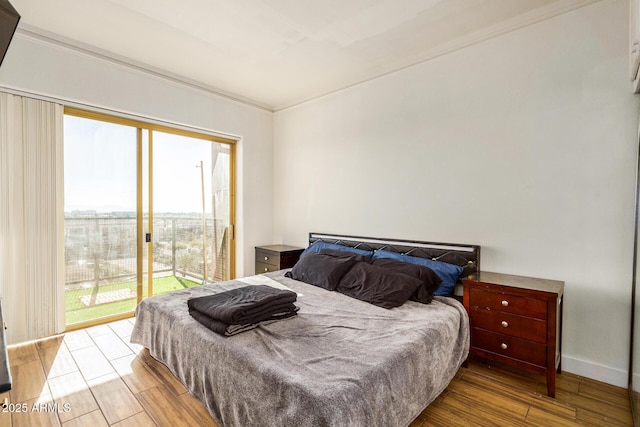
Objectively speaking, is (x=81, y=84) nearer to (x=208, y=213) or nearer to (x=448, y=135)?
(x=208, y=213)

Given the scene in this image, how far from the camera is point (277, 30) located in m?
2.68

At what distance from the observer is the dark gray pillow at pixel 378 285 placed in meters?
2.43

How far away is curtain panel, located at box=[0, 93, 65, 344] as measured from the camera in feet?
8.87

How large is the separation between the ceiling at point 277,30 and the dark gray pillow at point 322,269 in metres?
2.11

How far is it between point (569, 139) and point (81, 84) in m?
4.42

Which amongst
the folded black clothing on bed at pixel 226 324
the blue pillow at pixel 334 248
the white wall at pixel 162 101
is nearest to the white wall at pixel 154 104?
the white wall at pixel 162 101

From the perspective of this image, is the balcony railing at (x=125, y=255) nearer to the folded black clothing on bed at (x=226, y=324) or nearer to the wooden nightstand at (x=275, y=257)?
the wooden nightstand at (x=275, y=257)

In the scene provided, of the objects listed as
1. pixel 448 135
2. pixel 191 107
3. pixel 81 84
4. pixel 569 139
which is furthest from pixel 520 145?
pixel 81 84

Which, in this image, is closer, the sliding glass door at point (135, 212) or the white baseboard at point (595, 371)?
the white baseboard at point (595, 371)

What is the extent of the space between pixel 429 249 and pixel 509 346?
1052 mm

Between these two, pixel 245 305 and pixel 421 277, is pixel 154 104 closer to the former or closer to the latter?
pixel 245 305

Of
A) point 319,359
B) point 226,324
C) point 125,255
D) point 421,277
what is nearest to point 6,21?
point 226,324

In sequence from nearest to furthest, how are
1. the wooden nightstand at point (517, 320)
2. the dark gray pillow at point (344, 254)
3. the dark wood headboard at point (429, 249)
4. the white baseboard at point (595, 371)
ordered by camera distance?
1. the wooden nightstand at point (517, 320)
2. the white baseboard at point (595, 371)
3. the dark wood headboard at point (429, 249)
4. the dark gray pillow at point (344, 254)

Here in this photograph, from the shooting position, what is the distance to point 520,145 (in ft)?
8.37
